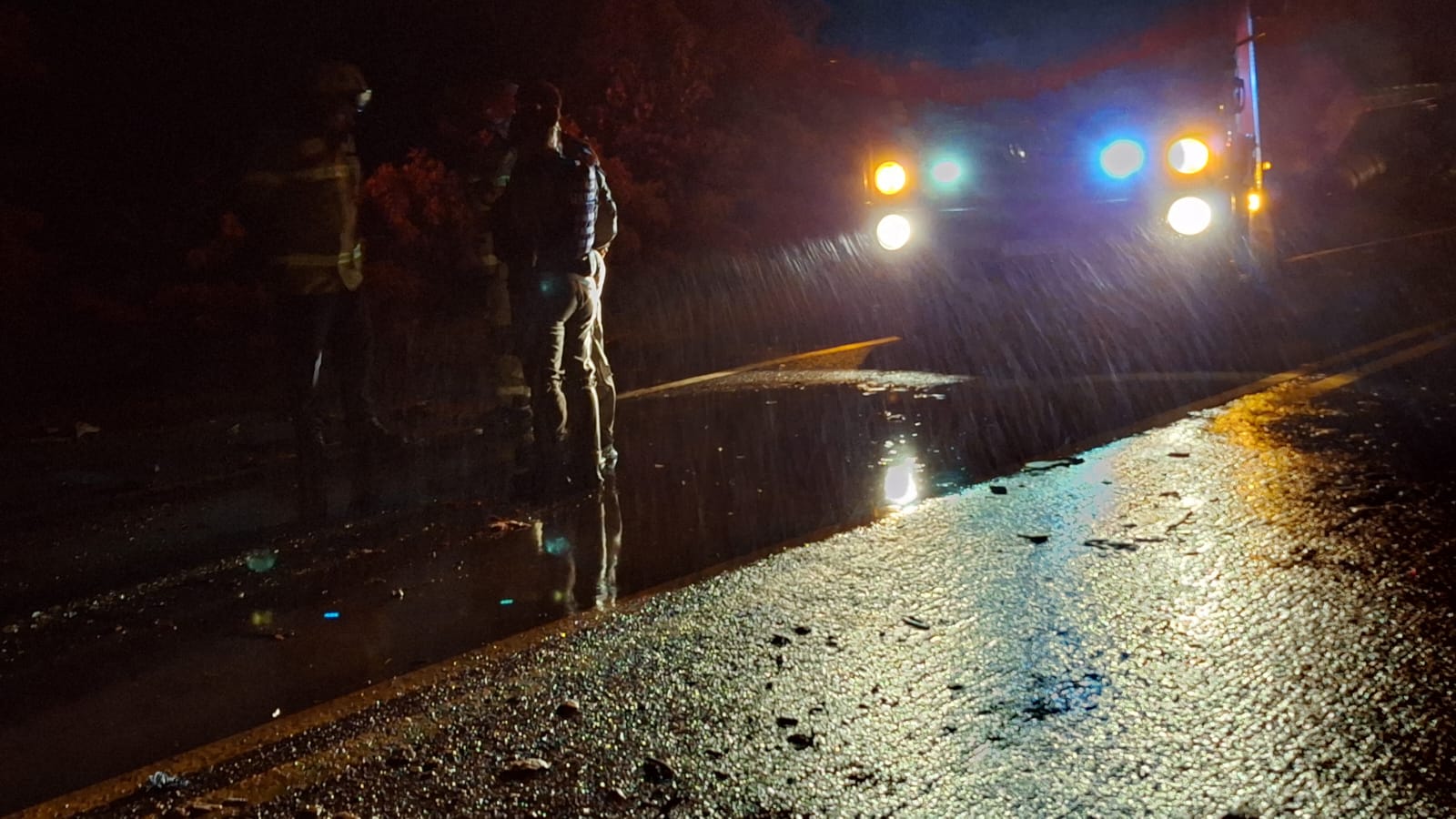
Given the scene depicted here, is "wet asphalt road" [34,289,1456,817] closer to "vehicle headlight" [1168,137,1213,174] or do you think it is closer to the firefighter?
the firefighter

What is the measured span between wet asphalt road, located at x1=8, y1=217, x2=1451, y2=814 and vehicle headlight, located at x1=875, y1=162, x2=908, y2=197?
1278 mm

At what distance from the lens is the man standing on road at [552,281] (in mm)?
6387

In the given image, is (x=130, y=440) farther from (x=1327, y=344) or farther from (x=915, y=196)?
(x=1327, y=344)

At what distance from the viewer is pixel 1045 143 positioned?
11430mm

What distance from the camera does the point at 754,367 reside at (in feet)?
35.2

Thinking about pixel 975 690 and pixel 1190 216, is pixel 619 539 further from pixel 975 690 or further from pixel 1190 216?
pixel 1190 216

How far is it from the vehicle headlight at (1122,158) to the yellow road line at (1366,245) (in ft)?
19.4

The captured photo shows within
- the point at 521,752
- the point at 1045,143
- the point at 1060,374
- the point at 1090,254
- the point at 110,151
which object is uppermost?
the point at 110,151

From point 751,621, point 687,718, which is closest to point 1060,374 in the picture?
point 751,621

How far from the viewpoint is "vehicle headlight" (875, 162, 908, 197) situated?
1132 centimetres

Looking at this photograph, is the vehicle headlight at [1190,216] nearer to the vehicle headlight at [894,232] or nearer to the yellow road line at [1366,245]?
the vehicle headlight at [894,232]

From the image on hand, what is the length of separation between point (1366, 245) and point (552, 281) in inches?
600

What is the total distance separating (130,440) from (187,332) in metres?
4.11

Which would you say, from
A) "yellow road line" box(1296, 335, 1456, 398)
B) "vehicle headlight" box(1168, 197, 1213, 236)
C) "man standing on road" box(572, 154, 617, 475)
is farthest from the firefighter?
"vehicle headlight" box(1168, 197, 1213, 236)
